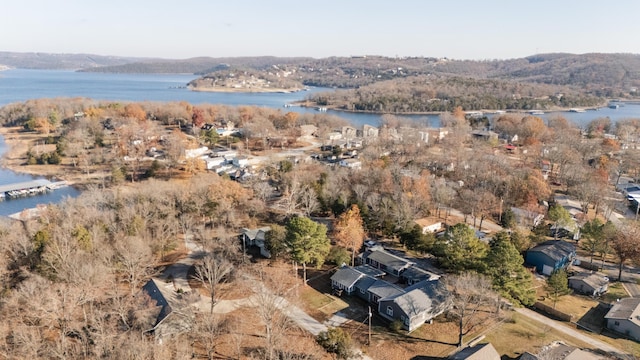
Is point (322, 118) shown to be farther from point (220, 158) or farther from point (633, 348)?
point (633, 348)

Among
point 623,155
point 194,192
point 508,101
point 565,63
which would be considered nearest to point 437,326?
point 194,192

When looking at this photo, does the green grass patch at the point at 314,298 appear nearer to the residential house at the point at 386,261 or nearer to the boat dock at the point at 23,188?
the residential house at the point at 386,261

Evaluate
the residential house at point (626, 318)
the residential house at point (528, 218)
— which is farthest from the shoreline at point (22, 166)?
the residential house at point (626, 318)

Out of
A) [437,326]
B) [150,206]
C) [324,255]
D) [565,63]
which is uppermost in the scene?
[565,63]

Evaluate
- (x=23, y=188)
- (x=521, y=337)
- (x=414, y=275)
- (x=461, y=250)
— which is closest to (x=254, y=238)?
(x=414, y=275)

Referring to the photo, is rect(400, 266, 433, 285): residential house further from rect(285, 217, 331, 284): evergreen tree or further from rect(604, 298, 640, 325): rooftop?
rect(604, 298, 640, 325): rooftop
